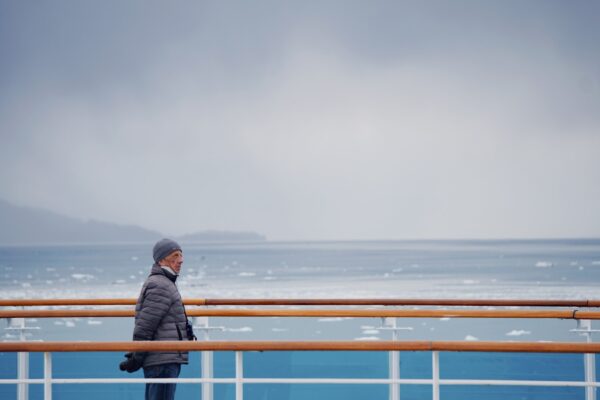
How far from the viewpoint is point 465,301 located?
Result: 6.06 m

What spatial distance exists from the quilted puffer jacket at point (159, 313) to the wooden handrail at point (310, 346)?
95 cm

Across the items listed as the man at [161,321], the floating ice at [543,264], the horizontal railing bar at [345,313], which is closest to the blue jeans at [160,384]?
the man at [161,321]

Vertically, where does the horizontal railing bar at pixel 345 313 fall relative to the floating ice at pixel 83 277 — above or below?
below

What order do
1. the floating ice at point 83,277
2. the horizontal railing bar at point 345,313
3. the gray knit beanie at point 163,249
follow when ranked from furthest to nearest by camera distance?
the floating ice at point 83,277 → the horizontal railing bar at point 345,313 → the gray knit beanie at point 163,249

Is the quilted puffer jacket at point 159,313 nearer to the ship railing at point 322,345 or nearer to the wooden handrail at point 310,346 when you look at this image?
the ship railing at point 322,345

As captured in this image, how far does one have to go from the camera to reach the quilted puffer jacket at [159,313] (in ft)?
14.5

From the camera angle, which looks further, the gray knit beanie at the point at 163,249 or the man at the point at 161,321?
the gray knit beanie at the point at 163,249

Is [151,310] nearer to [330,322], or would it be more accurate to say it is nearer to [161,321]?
[161,321]

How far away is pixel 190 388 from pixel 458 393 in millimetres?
1289

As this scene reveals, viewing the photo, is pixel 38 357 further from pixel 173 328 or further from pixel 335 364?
pixel 335 364

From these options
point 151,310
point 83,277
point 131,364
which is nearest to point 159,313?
point 151,310

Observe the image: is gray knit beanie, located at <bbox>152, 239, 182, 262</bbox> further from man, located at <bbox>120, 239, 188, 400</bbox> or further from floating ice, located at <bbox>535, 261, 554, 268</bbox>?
floating ice, located at <bbox>535, 261, 554, 268</bbox>

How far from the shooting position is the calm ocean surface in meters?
4.73

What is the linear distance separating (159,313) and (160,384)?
12.4 inches
